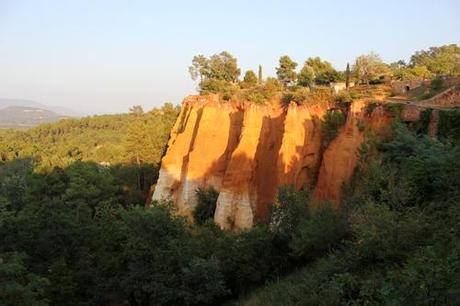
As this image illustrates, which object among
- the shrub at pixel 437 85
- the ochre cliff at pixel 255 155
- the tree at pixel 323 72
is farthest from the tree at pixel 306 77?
the shrub at pixel 437 85

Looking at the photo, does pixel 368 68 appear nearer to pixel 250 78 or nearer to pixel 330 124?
pixel 250 78

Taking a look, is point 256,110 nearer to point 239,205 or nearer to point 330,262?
point 239,205

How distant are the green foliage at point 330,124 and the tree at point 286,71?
39.1 feet

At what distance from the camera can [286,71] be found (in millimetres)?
34031

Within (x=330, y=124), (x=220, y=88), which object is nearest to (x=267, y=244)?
(x=330, y=124)

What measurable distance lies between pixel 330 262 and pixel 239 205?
1033 cm

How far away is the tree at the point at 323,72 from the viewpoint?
1265 inches

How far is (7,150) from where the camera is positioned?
69875 mm

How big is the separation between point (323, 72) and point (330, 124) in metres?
12.1

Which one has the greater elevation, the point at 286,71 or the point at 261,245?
the point at 286,71

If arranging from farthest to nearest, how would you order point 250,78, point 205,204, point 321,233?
point 250,78 < point 205,204 < point 321,233

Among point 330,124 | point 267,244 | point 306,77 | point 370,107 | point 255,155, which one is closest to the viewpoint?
point 267,244

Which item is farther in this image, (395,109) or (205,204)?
(205,204)

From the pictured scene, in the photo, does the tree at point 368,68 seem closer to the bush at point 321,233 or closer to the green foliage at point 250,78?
the green foliage at point 250,78
